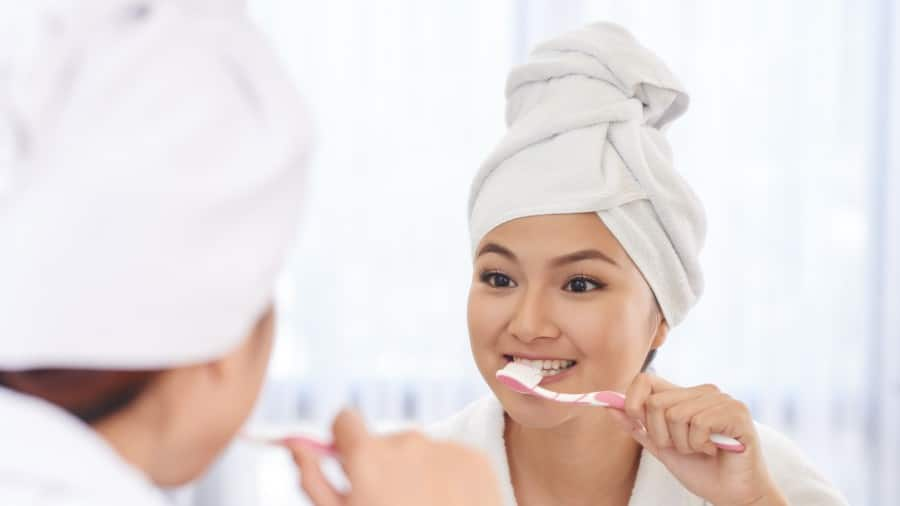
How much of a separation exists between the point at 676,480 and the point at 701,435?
0.84 ft

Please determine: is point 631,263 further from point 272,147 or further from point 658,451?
→ point 272,147

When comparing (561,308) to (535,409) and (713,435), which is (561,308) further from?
(713,435)

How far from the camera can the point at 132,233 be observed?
591mm

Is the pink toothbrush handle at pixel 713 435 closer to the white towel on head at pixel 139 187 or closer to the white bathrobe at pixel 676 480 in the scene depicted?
the white bathrobe at pixel 676 480

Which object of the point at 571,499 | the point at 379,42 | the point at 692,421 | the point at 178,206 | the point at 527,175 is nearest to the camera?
the point at 178,206

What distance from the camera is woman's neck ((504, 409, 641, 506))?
1.51 m

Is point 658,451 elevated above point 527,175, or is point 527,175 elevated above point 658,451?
point 527,175

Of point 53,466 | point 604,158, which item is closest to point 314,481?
point 53,466

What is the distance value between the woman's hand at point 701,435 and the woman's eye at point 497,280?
24 cm

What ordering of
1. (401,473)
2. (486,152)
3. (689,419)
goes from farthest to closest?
(486,152)
(689,419)
(401,473)

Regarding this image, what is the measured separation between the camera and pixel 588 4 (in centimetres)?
290

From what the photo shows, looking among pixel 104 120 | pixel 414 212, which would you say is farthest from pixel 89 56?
pixel 414 212

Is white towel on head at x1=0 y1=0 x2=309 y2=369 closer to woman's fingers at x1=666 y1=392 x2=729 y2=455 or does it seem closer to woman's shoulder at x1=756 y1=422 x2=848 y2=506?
woman's fingers at x1=666 y1=392 x2=729 y2=455

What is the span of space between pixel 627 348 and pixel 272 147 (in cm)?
87
